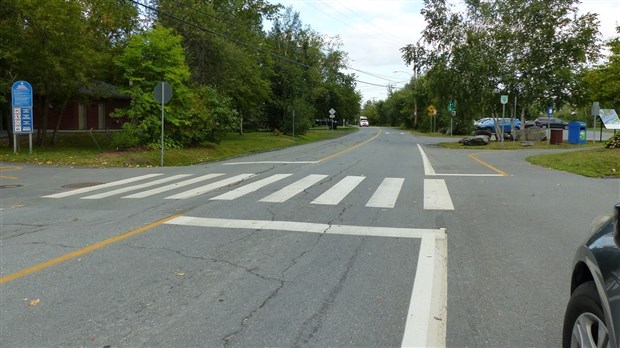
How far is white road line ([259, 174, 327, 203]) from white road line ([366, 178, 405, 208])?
175cm

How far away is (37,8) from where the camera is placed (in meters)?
19.5

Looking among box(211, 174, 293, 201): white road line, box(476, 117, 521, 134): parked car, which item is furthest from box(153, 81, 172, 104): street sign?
box(476, 117, 521, 134): parked car

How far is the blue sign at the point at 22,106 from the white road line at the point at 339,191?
46.0 feet

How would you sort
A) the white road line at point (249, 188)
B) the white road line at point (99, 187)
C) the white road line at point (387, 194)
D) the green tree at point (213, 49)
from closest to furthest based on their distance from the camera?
the white road line at point (387, 194), the white road line at point (249, 188), the white road line at point (99, 187), the green tree at point (213, 49)

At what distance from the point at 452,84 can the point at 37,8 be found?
2293 cm

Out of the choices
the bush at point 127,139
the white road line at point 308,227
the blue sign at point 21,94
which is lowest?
the white road line at point 308,227

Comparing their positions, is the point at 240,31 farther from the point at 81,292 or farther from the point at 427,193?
the point at 81,292

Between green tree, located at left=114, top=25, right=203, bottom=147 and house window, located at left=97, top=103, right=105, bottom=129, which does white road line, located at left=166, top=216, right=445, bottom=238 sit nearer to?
green tree, located at left=114, top=25, right=203, bottom=147

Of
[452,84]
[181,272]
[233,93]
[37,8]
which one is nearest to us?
[181,272]

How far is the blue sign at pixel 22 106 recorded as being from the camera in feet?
63.0

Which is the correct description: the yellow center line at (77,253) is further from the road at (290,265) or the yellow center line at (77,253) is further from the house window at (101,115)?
the house window at (101,115)

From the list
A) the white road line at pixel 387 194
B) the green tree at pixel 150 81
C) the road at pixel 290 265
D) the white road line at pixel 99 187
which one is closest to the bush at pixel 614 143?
the road at pixel 290 265

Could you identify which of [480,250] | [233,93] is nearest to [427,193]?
[480,250]

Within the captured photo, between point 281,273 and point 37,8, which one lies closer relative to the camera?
point 281,273
